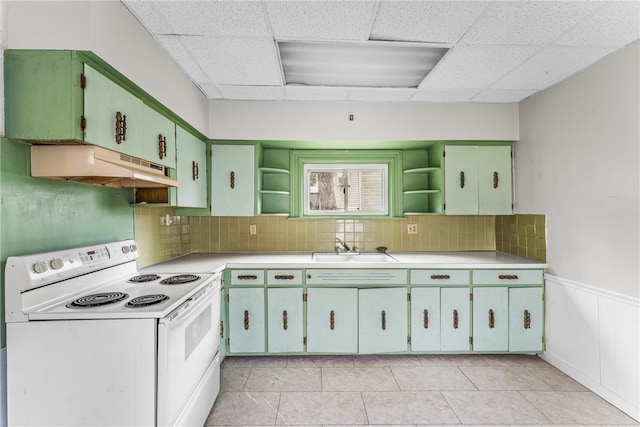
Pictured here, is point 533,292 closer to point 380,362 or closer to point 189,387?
point 380,362

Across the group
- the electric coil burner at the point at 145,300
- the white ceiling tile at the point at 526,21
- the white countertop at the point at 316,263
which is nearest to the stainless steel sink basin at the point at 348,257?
the white countertop at the point at 316,263

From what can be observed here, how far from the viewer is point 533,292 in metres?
2.64

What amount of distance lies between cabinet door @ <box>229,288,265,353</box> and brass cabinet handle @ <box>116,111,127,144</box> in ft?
4.85

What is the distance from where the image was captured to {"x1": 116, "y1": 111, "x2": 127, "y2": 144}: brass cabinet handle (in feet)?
5.16

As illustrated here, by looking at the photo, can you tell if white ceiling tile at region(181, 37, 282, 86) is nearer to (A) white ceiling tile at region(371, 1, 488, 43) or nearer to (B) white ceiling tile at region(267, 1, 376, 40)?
(B) white ceiling tile at region(267, 1, 376, 40)

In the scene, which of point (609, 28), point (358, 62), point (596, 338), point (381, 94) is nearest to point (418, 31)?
point (358, 62)

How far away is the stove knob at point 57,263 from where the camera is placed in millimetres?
1445

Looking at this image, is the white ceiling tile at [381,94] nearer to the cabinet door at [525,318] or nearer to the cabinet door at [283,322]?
the cabinet door at [283,322]

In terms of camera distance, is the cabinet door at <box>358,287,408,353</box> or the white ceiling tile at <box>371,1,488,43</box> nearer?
the white ceiling tile at <box>371,1,488,43</box>

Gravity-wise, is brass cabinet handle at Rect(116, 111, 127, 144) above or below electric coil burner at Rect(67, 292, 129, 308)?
above

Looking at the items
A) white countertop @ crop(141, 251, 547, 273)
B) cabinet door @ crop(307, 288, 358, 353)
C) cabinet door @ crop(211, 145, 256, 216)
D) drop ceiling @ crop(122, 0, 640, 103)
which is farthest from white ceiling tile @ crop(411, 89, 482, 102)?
cabinet door @ crop(307, 288, 358, 353)

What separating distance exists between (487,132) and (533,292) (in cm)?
154

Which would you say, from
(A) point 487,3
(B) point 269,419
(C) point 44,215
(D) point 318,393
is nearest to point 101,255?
(C) point 44,215

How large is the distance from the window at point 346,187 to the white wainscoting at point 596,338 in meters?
1.73
